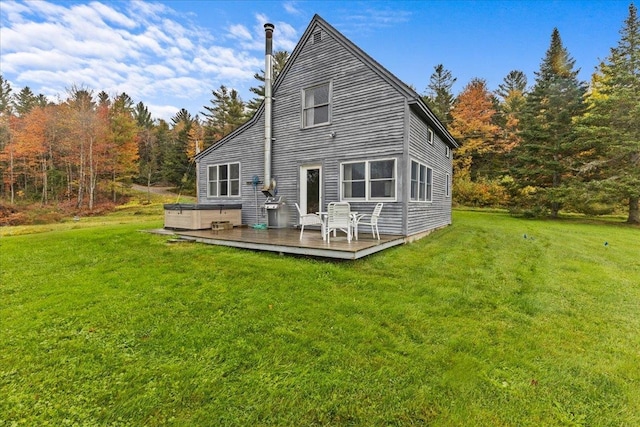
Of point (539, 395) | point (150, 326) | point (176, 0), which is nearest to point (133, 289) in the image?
point (150, 326)

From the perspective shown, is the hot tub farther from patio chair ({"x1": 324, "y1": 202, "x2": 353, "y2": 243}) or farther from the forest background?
the forest background

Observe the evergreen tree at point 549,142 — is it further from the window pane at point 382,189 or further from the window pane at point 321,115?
the window pane at point 321,115

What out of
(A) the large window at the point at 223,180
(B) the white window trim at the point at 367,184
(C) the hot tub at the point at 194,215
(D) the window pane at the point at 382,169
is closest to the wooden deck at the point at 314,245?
(C) the hot tub at the point at 194,215

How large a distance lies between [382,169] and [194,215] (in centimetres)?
570

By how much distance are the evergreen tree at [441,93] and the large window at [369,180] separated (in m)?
24.0

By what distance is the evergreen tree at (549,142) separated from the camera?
17.1 m

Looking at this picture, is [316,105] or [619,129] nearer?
[316,105]

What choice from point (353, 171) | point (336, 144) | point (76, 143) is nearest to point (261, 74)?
point (76, 143)

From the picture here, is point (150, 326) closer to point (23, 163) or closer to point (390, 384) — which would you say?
point (390, 384)

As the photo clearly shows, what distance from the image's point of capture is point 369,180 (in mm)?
8414

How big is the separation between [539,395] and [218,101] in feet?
125

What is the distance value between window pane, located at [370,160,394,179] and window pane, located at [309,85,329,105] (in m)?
2.70

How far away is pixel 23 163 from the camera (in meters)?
24.7

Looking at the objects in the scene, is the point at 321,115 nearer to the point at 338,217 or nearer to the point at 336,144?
the point at 336,144
